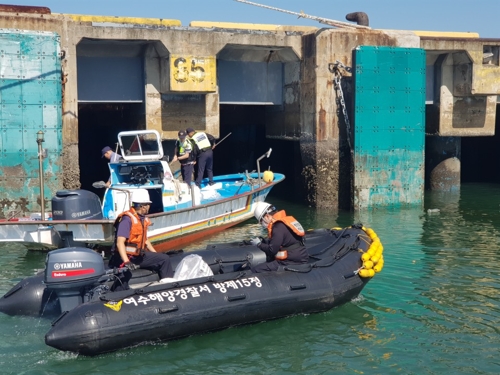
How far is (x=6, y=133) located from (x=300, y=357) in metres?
9.22

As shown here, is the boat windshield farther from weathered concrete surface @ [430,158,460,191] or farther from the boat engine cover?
weathered concrete surface @ [430,158,460,191]

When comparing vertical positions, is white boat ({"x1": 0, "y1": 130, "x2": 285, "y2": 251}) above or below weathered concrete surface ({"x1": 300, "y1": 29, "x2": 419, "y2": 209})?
below

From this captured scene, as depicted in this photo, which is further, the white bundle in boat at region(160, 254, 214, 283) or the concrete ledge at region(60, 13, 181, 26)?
the concrete ledge at region(60, 13, 181, 26)

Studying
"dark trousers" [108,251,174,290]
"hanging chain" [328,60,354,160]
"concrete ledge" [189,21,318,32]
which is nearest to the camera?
"dark trousers" [108,251,174,290]

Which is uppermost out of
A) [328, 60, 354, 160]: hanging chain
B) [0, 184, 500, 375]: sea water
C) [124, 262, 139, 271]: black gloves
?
[328, 60, 354, 160]: hanging chain

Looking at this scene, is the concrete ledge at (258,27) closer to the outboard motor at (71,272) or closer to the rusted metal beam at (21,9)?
the rusted metal beam at (21,9)

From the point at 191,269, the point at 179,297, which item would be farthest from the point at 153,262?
the point at 179,297

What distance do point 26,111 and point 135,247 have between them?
23.4 feet

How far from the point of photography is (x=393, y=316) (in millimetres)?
9062

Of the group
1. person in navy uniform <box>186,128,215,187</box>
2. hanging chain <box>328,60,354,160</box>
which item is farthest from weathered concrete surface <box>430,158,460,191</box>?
person in navy uniform <box>186,128,215,187</box>

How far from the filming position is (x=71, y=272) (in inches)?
303

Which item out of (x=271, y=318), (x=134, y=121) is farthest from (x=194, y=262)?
(x=134, y=121)

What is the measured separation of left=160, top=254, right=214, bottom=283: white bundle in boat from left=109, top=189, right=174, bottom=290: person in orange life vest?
0.14 m

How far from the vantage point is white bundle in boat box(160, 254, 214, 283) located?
8891mm
